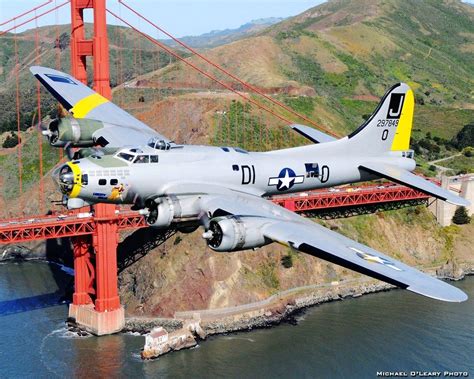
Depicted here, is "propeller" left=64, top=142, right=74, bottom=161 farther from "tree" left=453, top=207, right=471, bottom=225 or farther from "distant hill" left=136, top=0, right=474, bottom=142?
"distant hill" left=136, top=0, right=474, bottom=142

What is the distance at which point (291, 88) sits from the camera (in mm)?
140750

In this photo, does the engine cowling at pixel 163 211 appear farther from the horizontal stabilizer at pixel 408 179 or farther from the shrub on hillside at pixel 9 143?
the shrub on hillside at pixel 9 143

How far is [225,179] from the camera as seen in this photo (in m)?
40.6

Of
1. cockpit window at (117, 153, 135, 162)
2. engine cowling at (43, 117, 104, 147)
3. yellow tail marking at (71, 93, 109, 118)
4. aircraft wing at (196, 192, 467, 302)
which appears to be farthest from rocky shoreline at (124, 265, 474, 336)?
cockpit window at (117, 153, 135, 162)

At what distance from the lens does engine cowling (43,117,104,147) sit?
42.8 meters

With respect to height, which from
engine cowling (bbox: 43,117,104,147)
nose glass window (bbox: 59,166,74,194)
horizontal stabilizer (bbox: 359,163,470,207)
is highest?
engine cowling (bbox: 43,117,104,147)

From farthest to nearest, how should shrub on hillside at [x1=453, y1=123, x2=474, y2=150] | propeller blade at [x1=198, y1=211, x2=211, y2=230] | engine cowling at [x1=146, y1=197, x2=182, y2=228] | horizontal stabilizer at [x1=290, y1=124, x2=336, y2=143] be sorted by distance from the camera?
shrub on hillside at [x1=453, y1=123, x2=474, y2=150] < horizontal stabilizer at [x1=290, y1=124, x2=336, y2=143] < propeller blade at [x1=198, y1=211, x2=211, y2=230] < engine cowling at [x1=146, y1=197, x2=182, y2=228]

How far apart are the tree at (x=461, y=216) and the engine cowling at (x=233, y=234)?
81492mm

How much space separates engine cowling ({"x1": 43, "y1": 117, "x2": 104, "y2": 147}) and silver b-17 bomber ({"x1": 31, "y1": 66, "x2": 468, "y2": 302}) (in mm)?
67

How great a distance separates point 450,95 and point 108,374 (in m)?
147

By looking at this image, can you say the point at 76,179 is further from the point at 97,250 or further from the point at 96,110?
the point at 97,250

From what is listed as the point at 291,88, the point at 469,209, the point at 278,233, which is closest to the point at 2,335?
the point at 278,233

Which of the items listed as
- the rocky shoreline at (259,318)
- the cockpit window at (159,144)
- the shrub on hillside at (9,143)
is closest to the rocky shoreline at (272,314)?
the rocky shoreline at (259,318)

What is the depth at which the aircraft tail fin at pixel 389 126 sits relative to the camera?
5244 centimetres
